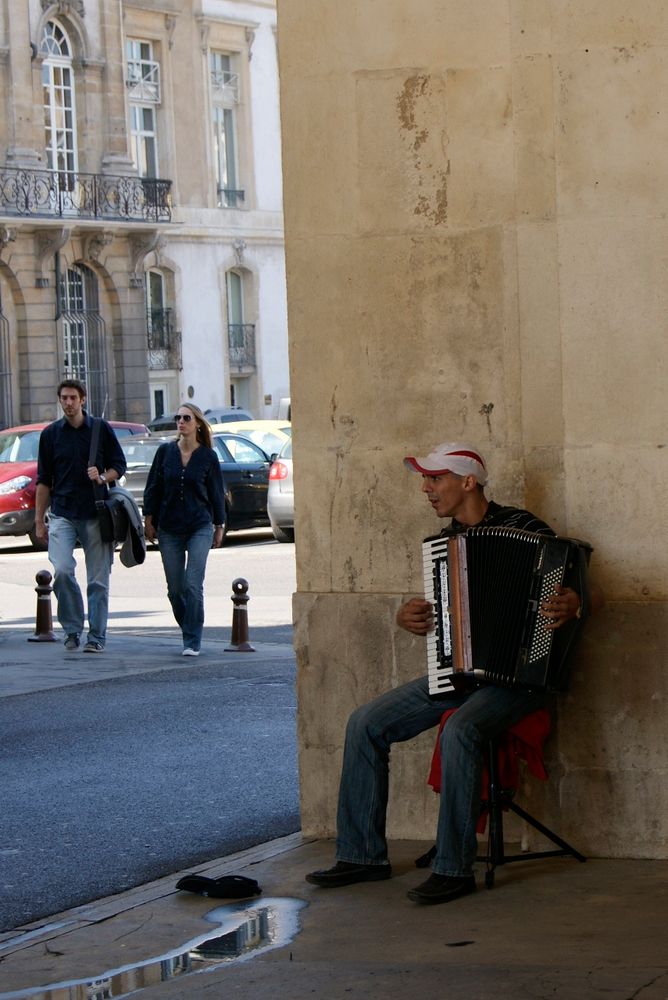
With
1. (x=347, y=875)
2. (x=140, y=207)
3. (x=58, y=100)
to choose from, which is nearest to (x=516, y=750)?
(x=347, y=875)

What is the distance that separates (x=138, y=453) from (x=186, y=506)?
1343cm

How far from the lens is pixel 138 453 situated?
27078mm

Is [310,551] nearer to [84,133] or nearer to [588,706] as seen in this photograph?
[588,706]

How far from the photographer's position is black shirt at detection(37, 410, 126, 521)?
45.9ft

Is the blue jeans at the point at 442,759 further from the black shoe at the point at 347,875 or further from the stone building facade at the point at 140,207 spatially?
the stone building facade at the point at 140,207

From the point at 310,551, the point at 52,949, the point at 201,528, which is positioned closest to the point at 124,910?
the point at 52,949

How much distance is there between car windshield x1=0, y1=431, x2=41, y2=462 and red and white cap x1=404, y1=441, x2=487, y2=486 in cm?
2070

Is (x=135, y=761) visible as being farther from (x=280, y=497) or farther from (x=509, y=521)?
(x=280, y=497)

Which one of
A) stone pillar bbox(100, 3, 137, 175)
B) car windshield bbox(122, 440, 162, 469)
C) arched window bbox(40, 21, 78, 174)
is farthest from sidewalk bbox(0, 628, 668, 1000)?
stone pillar bbox(100, 3, 137, 175)

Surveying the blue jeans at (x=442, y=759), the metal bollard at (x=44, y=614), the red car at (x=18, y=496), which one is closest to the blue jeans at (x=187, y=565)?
the metal bollard at (x=44, y=614)

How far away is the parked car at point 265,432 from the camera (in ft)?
92.4

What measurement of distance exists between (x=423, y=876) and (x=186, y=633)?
7.60 metres

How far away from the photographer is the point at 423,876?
6.73 m

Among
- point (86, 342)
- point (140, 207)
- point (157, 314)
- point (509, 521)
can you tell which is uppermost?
point (140, 207)
